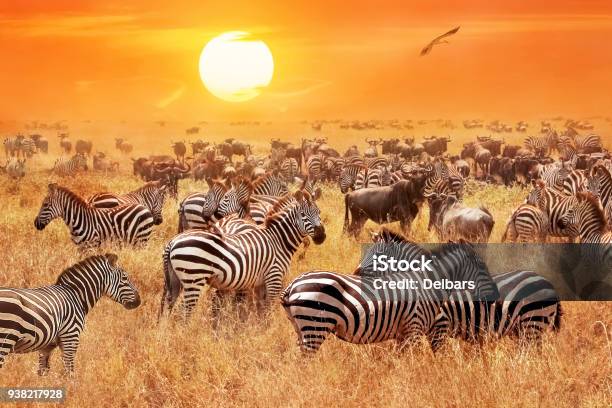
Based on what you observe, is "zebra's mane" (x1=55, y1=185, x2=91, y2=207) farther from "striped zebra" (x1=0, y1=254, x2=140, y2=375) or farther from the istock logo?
the istock logo

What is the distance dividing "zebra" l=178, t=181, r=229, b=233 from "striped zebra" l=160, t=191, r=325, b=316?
335cm

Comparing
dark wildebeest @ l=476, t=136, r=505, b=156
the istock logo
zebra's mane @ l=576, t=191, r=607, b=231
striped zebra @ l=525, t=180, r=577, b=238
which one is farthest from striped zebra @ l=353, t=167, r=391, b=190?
dark wildebeest @ l=476, t=136, r=505, b=156

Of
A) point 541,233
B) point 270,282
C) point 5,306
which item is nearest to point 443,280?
point 270,282

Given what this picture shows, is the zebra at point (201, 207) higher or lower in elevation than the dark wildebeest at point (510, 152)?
lower

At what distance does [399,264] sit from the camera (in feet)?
29.7

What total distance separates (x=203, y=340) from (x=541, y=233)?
723 centimetres

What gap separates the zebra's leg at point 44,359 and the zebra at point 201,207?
5875 mm

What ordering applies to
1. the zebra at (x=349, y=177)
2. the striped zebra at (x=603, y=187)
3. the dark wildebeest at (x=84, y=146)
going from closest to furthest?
the striped zebra at (x=603, y=187)
the zebra at (x=349, y=177)
the dark wildebeest at (x=84, y=146)

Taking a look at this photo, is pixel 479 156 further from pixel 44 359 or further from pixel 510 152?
pixel 44 359

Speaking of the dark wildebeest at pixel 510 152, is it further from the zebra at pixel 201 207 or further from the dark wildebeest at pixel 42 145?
the zebra at pixel 201 207

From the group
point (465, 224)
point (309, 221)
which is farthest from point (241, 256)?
point (465, 224)

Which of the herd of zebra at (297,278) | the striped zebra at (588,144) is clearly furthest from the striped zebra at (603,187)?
the striped zebra at (588,144)

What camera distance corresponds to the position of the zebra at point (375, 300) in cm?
813

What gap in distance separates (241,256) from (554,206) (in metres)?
7.20
